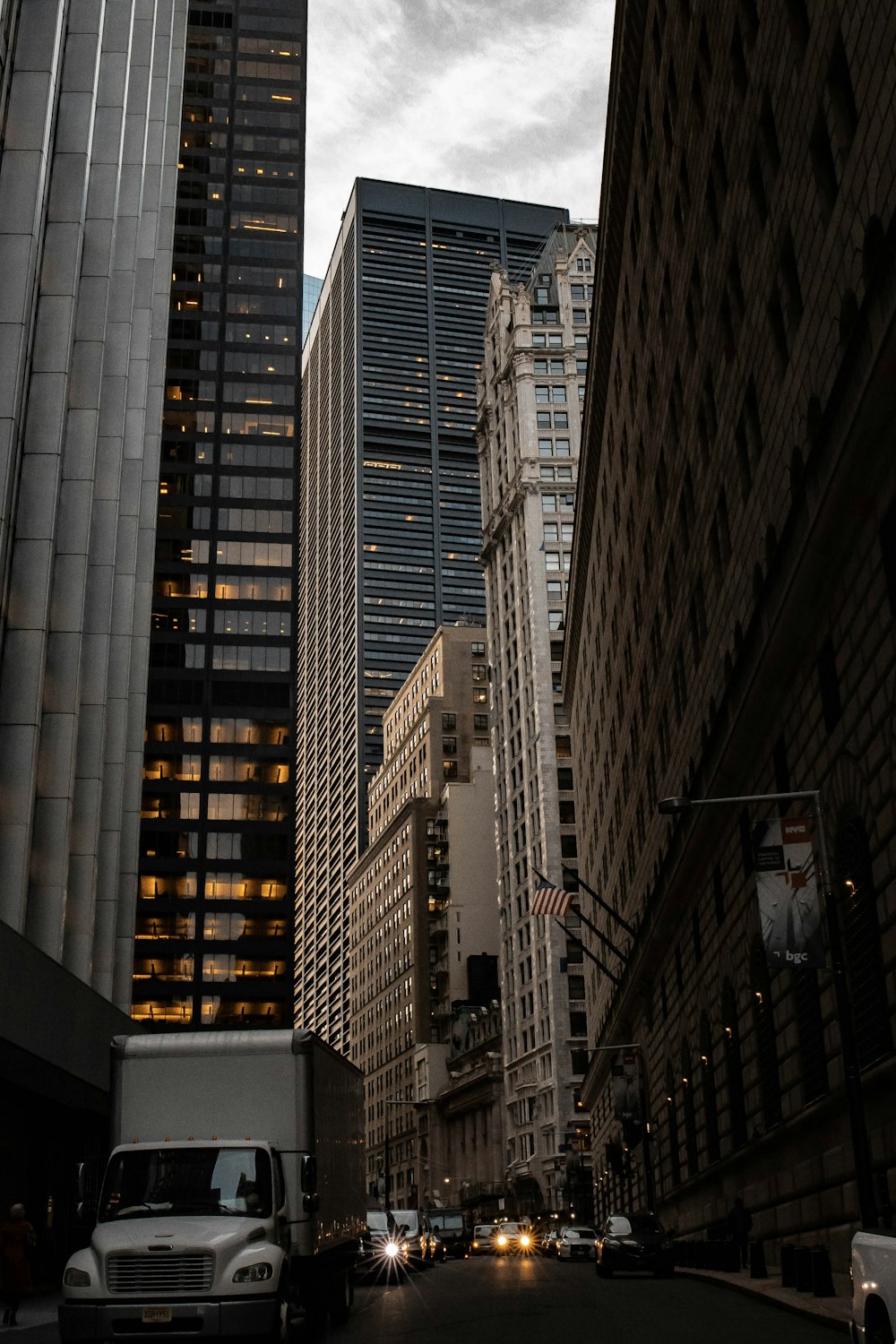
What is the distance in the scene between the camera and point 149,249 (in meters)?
63.2

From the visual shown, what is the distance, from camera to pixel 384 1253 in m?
41.4

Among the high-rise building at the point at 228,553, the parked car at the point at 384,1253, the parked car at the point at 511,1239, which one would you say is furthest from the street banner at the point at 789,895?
the high-rise building at the point at 228,553

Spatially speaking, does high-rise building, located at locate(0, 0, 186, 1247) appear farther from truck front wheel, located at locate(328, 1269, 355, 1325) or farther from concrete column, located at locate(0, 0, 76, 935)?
truck front wheel, located at locate(328, 1269, 355, 1325)

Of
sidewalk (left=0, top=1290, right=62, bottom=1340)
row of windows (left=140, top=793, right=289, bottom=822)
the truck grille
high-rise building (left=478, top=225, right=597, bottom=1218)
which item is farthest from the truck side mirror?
row of windows (left=140, top=793, right=289, bottom=822)

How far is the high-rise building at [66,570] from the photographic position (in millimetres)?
36156

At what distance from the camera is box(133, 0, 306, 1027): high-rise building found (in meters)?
105

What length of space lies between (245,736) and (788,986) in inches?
3363

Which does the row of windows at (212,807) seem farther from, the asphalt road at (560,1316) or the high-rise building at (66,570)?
the asphalt road at (560,1316)

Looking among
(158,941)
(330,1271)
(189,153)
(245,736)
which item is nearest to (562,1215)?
(158,941)

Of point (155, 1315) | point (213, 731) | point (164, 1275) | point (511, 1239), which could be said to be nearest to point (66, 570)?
point (164, 1275)

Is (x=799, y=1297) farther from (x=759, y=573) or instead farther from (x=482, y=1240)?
(x=482, y=1240)

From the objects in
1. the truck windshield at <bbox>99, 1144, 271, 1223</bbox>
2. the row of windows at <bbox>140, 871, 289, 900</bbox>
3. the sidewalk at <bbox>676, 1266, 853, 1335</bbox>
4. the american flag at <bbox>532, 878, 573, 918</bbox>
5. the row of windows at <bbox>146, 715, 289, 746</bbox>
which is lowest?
the sidewalk at <bbox>676, 1266, 853, 1335</bbox>

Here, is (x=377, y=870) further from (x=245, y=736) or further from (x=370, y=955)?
(x=245, y=736)

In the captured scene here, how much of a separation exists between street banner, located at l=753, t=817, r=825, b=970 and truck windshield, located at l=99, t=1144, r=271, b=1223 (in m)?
8.10
